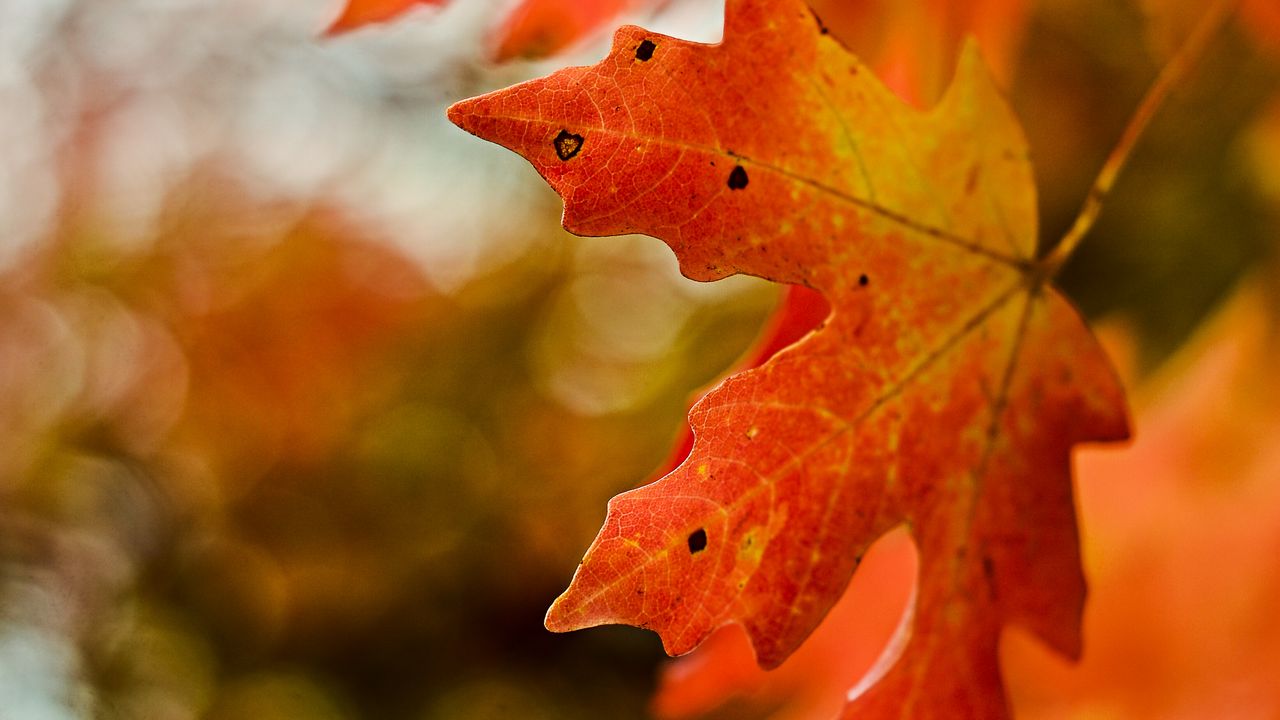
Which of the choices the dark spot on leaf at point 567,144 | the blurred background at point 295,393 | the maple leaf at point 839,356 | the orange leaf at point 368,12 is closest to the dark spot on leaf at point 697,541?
the maple leaf at point 839,356

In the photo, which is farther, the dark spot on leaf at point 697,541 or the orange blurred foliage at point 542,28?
the orange blurred foliage at point 542,28

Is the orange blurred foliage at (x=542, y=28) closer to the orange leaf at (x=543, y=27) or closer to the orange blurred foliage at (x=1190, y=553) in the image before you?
the orange leaf at (x=543, y=27)

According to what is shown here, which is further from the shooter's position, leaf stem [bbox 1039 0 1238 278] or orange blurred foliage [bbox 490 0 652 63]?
orange blurred foliage [bbox 490 0 652 63]

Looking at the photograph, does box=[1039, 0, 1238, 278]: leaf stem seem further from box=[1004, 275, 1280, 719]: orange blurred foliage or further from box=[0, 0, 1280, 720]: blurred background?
box=[0, 0, 1280, 720]: blurred background

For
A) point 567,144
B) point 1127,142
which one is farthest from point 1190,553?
point 567,144

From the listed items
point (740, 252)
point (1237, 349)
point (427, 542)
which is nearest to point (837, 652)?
point (1237, 349)

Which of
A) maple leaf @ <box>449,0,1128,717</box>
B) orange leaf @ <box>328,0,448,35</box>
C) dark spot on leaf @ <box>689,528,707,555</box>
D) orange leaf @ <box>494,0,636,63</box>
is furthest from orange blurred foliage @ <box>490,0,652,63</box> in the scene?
dark spot on leaf @ <box>689,528,707,555</box>
